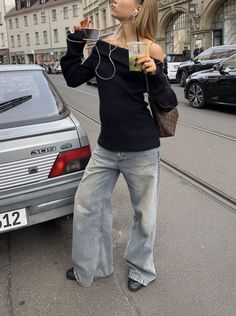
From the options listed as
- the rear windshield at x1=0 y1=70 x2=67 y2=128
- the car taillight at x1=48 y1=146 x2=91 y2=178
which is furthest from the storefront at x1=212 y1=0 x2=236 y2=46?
the car taillight at x1=48 y1=146 x2=91 y2=178

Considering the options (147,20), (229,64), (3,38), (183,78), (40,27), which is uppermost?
(40,27)

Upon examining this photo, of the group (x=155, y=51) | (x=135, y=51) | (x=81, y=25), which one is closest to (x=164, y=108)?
(x=155, y=51)

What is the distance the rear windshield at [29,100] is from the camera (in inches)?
137

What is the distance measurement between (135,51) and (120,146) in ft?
2.10

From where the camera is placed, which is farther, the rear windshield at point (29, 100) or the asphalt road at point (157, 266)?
the rear windshield at point (29, 100)

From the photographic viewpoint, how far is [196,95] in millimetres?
11531

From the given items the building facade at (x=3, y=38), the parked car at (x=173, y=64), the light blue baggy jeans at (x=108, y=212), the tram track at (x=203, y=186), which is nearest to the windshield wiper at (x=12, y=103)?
the light blue baggy jeans at (x=108, y=212)

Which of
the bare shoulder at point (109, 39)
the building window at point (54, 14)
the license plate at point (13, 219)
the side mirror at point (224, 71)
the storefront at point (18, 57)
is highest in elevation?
the building window at point (54, 14)

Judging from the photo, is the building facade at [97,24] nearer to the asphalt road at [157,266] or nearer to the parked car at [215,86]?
the asphalt road at [157,266]

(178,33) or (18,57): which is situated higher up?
(178,33)

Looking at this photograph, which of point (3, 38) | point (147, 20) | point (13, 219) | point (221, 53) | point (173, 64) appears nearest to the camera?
point (147, 20)

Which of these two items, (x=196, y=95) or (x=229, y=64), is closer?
(x=229, y=64)

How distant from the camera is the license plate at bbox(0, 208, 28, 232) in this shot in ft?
10.2

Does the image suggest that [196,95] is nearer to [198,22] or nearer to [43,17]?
[198,22]
